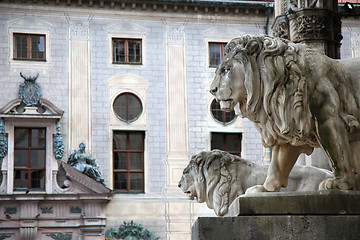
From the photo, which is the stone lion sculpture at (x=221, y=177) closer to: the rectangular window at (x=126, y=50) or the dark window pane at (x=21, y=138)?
the dark window pane at (x=21, y=138)

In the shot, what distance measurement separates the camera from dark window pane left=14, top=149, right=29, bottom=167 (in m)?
31.4

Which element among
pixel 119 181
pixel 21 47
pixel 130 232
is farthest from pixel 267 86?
pixel 21 47

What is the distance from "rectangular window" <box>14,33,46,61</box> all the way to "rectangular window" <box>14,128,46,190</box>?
119 inches

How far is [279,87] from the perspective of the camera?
253 inches

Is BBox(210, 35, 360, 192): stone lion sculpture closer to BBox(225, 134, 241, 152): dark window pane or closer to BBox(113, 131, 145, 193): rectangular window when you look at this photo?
BBox(113, 131, 145, 193): rectangular window

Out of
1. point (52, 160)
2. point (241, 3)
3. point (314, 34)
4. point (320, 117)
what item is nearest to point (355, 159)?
point (320, 117)

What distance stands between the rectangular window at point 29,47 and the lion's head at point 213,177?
70.9 feet

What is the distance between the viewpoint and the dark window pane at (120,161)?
32.5 meters

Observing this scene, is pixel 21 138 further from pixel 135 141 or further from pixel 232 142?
pixel 232 142

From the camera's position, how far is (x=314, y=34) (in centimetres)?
1120

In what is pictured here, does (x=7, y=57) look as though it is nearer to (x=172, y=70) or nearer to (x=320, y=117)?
(x=172, y=70)

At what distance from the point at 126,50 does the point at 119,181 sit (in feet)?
18.0

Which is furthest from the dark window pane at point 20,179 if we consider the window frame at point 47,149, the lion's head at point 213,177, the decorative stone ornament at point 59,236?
the lion's head at point 213,177

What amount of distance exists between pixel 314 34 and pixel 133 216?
72.1 feet
